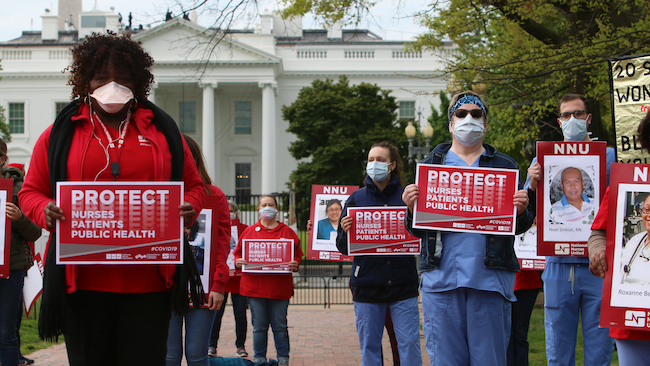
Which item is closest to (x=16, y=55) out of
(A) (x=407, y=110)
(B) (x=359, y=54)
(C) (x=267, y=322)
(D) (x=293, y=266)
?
(B) (x=359, y=54)

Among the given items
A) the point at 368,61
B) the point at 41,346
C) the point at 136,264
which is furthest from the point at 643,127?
the point at 368,61

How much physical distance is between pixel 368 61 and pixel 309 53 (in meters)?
5.65

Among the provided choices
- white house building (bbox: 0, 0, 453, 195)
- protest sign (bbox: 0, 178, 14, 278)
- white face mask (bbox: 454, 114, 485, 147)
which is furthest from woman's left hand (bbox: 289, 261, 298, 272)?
white house building (bbox: 0, 0, 453, 195)

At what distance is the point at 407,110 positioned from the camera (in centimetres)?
5512

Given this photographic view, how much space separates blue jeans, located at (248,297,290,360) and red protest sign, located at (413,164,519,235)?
3.95 metres

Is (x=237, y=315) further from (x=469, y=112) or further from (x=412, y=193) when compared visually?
(x=469, y=112)

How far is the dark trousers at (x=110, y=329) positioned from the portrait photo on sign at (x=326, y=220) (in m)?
5.99

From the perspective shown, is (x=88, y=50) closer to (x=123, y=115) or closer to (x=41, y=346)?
(x=123, y=115)

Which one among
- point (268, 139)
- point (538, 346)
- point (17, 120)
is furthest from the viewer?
point (17, 120)

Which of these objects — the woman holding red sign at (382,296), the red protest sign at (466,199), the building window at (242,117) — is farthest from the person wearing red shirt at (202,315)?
the building window at (242,117)

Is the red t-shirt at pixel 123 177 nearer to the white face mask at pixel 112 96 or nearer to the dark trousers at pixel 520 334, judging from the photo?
the white face mask at pixel 112 96

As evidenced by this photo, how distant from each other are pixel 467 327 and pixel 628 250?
3.62 ft

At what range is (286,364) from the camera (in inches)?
297

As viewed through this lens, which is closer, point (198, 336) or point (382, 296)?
point (198, 336)
